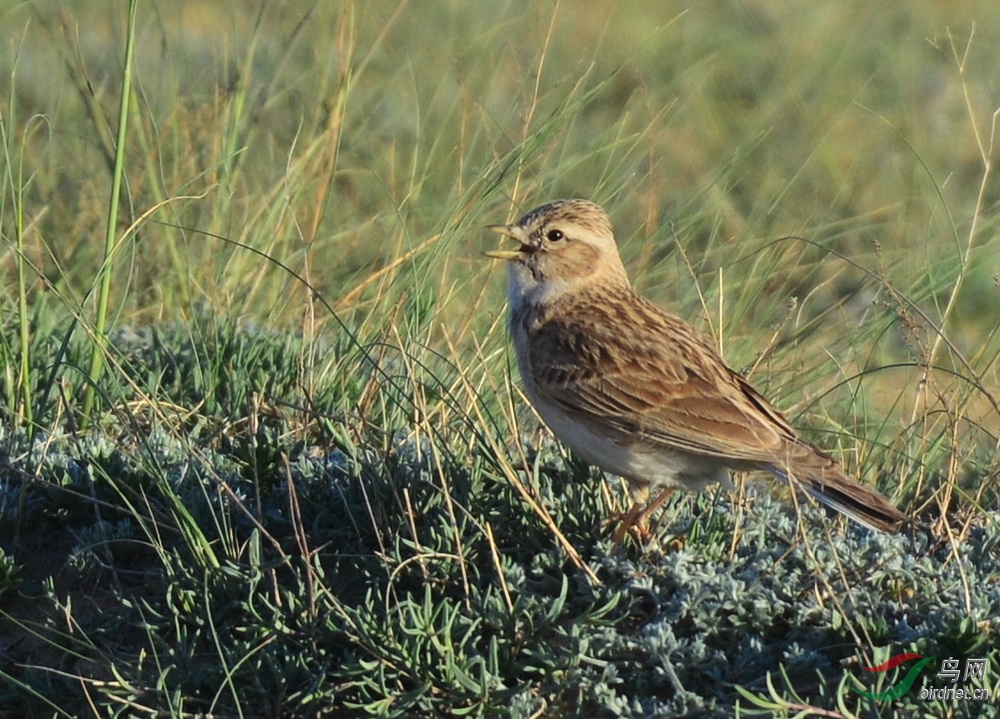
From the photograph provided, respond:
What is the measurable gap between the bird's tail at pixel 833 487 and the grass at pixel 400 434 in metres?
0.13

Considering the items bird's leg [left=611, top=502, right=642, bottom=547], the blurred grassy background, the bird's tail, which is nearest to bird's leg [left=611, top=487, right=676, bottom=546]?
bird's leg [left=611, top=502, right=642, bottom=547]

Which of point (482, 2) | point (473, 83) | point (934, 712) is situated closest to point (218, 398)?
point (934, 712)

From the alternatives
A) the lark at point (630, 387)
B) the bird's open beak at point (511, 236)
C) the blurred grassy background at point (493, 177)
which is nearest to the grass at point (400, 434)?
the blurred grassy background at point (493, 177)

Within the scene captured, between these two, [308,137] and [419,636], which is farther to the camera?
[308,137]

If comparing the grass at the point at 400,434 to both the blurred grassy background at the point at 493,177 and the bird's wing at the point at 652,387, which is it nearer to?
the blurred grassy background at the point at 493,177

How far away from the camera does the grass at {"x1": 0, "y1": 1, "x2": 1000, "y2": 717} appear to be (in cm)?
408

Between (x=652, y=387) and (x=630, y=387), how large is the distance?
0.25 ft

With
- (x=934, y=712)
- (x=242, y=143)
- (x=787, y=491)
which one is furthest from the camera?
(x=242, y=143)

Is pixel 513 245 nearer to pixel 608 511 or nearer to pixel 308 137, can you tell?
pixel 308 137

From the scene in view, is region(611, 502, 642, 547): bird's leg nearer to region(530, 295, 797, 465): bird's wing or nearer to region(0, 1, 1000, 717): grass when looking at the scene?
region(0, 1, 1000, 717): grass

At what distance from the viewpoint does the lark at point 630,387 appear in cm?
476

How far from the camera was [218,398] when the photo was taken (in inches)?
228

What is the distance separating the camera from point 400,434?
5344 mm

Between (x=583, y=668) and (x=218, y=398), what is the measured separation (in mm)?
2270
